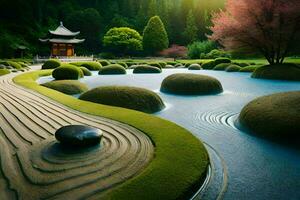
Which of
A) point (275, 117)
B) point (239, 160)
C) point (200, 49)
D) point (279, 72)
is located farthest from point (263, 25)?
point (200, 49)

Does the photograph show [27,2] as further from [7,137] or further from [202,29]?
[7,137]

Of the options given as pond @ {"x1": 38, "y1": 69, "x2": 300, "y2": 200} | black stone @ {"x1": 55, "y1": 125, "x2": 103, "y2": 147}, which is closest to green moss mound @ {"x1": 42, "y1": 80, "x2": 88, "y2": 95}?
pond @ {"x1": 38, "y1": 69, "x2": 300, "y2": 200}

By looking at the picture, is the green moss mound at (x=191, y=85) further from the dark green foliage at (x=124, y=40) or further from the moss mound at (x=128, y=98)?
the dark green foliage at (x=124, y=40)

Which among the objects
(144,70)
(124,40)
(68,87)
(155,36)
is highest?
(155,36)

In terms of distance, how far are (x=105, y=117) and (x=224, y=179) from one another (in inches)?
156

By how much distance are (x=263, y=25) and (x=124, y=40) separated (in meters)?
34.3

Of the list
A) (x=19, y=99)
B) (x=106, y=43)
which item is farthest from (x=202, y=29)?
(x=19, y=99)

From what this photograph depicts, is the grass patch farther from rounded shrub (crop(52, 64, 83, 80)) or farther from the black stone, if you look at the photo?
rounded shrub (crop(52, 64, 83, 80))

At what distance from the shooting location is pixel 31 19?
64.8m

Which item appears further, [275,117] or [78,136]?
[275,117]

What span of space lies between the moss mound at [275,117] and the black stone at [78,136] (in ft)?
15.8

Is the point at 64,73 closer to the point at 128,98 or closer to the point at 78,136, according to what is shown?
the point at 128,98

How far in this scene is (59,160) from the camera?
Result: 5410 mm

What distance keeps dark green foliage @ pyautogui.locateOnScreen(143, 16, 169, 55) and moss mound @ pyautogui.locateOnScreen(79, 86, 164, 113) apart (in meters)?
46.4
